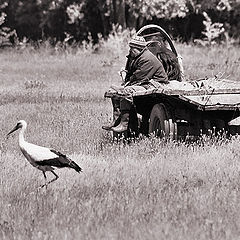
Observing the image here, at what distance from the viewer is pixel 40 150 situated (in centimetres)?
862

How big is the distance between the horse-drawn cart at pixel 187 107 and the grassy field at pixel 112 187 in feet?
1.58

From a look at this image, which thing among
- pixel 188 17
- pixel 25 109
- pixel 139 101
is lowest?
pixel 188 17

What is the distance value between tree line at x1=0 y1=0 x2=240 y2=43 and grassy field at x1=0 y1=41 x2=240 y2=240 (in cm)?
2029

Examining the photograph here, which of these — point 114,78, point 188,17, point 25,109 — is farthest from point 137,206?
point 188,17

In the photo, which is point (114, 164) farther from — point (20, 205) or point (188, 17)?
point (188, 17)

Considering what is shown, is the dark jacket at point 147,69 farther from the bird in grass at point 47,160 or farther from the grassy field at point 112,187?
the bird in grass at point 47,160

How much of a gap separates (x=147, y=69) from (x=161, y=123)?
131 cm

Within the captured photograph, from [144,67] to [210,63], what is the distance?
1367cm

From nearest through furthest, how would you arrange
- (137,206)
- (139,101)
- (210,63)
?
(137,206) → (139,101) → (210,63)

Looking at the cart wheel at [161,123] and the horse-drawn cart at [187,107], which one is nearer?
the horse-drawn cart at [187,107]

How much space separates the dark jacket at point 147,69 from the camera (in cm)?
1237

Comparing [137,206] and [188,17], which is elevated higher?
[137,206]

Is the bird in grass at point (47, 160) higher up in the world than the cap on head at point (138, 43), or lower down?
lower down

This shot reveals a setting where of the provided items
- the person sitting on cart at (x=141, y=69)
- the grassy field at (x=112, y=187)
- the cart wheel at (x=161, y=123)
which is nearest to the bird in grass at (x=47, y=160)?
the grassy field at (x=112, y=187)
